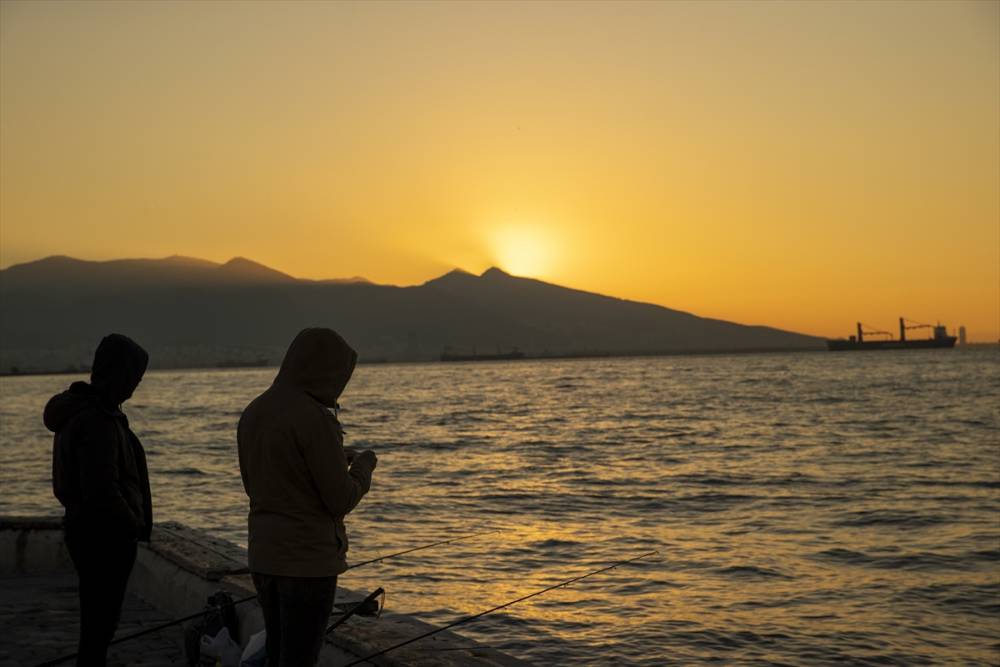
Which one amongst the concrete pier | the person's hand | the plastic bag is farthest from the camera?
the plastic bag

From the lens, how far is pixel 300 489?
3943 millimetres

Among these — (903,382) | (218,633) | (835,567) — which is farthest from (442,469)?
(903,382)

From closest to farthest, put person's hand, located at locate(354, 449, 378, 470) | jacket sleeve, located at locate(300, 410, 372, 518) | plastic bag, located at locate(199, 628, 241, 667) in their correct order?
jacket sleeve, located at locate(300, 410, 372, 518) → person's hand, located at locate(354, 449, 378, 470) → plastic bag, located at locate(199, 628, 241, 667)

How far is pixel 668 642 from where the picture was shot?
9.39 meters

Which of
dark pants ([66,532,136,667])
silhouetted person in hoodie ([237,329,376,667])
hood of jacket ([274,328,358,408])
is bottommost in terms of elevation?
dark pants ([66,532,136,667])

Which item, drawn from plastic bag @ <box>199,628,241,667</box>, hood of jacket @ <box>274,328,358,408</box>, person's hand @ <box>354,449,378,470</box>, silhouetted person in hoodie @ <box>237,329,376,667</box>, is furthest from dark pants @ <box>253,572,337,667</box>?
plastic bag @ <box>199,628,241,667</box>

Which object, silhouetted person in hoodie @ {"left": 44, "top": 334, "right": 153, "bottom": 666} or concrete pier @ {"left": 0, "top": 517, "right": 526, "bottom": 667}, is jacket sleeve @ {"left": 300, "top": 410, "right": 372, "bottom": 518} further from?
concrete pier @ {"left": 0, "top": 517, "right": 526, "bottom": 667}

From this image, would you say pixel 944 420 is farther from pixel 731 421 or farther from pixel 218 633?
pixel 218 633

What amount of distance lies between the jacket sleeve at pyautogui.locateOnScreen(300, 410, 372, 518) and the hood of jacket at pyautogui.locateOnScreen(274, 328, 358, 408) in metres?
0.12

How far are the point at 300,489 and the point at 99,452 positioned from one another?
1.29m

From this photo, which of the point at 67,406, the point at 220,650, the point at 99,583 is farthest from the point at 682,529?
the point at 67,406

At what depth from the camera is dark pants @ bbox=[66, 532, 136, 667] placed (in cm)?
484

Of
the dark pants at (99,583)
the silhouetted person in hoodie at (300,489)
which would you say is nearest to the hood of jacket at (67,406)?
the dark pants at (99,583)

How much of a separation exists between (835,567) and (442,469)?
15543 mm
